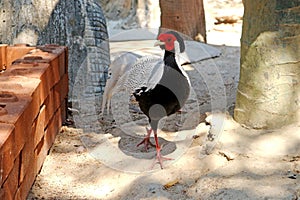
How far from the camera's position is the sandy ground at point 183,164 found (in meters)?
2.50

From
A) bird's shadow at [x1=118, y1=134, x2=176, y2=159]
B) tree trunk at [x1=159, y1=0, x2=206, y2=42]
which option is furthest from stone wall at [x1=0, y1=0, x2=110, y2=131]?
tree trunk at [x1=159, y1=0, x2=206, y2=42]

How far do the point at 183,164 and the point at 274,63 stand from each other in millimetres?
789

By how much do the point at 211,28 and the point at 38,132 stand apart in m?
7.74

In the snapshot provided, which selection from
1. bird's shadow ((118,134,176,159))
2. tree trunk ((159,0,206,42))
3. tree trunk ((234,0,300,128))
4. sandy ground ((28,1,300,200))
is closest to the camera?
sandy ground ((28,1,300,200))

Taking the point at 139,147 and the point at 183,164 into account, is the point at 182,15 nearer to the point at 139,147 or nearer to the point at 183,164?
the point at 139,147

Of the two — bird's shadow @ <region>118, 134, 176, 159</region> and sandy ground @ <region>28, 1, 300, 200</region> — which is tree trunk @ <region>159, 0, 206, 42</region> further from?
bird's shadow @ <region>118, 134, 176, 159</region>

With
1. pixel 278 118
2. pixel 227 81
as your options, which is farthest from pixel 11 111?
pixel 227 81

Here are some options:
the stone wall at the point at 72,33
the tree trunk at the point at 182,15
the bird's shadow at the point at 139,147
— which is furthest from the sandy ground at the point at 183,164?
the tree trunk at the point at 182,15

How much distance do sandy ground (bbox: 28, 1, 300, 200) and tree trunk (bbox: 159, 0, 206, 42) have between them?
315cm

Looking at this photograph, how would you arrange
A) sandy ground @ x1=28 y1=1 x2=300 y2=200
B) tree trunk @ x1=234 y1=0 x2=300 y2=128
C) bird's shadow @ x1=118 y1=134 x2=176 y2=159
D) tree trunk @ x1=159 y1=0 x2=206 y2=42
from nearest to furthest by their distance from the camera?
sandy ground @ x1=28 y1=1 x2=300 y2=200 → tree trunk @ x1=234 y1=0 x2=300 y2=128 → bird's shadow @ x1=118 y1=134 x2=176 y2=159 → tree trunk @ x1=159 y1=0 x2=206 y2=42

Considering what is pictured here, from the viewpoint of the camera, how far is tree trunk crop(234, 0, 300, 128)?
2.88m

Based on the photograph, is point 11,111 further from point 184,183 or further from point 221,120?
point 221,120

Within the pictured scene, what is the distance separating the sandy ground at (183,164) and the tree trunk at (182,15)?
3155 millimetres

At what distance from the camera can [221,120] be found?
3186 mm
